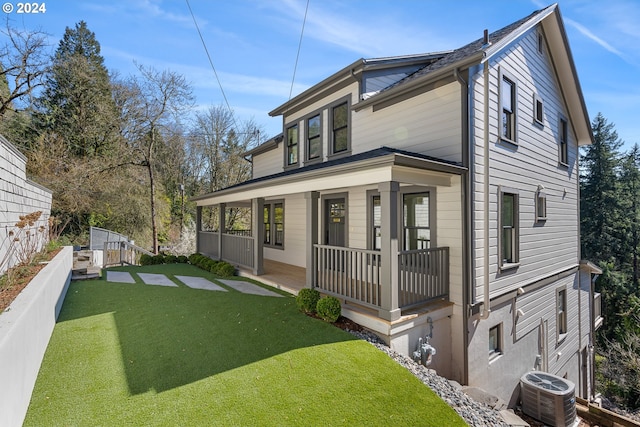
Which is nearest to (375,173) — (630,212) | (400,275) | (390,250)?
(390,250)

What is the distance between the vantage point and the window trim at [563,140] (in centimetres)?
941

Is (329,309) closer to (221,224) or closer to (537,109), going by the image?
(221,224)

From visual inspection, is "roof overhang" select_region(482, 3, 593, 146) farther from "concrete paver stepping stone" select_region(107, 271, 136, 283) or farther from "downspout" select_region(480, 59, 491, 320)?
"concrete paver stepping stone" select_region(107, 271, 136, 283)

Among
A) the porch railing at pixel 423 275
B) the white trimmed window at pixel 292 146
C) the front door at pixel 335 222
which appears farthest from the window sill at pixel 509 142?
the white trimmed window at pixel 292 146

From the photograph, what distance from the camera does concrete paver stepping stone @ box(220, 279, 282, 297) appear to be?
7555 millimetres

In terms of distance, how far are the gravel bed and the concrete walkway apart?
3.57 metres

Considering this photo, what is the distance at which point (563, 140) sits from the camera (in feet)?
31.8

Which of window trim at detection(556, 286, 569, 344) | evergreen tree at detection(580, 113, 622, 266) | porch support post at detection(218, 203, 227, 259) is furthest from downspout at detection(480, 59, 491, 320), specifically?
evergreen tree at detection(580, 113, 622, 266)

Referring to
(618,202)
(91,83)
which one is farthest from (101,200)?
(618,202)

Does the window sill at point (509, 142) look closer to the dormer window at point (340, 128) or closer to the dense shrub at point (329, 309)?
the dormer window at point (340, 128)

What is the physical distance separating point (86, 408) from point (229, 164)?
841 inches

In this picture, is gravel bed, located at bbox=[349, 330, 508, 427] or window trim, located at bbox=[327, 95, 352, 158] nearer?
gravel bed, located at bbox=[349, 330, 508, 427]

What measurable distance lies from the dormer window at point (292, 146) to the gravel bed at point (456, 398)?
746cm

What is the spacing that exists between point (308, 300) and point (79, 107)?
2138 centimetres
